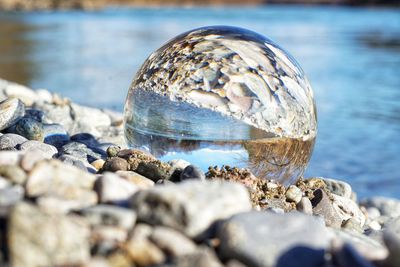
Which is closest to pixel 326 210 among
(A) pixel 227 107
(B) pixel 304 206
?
(B) pixel 304 206

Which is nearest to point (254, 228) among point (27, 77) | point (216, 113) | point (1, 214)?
point (1, 214)

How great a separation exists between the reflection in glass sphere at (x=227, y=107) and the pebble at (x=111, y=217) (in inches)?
54.4

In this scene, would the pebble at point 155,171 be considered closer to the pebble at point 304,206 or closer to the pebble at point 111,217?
the pebble at point 304,206

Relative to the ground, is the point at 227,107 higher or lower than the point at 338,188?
higher

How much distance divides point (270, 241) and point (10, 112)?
8.23 ft

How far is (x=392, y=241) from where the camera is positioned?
2211 millimetres

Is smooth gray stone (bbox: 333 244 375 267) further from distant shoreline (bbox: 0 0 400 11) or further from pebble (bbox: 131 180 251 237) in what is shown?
distant shoreline (bbox: 0 0 400 11)

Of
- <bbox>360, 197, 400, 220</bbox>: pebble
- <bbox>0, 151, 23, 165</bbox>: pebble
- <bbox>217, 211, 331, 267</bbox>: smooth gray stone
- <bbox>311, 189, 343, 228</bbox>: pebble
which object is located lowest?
<bbox>360, 197, 400, 220</bbox>: pebble

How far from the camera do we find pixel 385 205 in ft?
17.5

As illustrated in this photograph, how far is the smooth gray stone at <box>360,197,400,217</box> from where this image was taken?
5.24 metres

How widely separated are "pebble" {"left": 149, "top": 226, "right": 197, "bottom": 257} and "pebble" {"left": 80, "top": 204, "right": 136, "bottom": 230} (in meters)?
0.10

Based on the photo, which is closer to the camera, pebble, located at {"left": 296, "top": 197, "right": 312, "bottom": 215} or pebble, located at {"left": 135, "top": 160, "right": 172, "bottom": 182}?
pebble, located at {"left": 135, "top": 160, "right": 172, "bottom": 182}

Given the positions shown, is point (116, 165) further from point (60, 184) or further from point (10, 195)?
point (10, 195)

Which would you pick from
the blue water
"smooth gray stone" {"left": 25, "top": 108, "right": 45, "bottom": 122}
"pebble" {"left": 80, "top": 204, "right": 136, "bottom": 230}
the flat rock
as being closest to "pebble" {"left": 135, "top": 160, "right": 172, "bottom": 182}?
the flat rock
